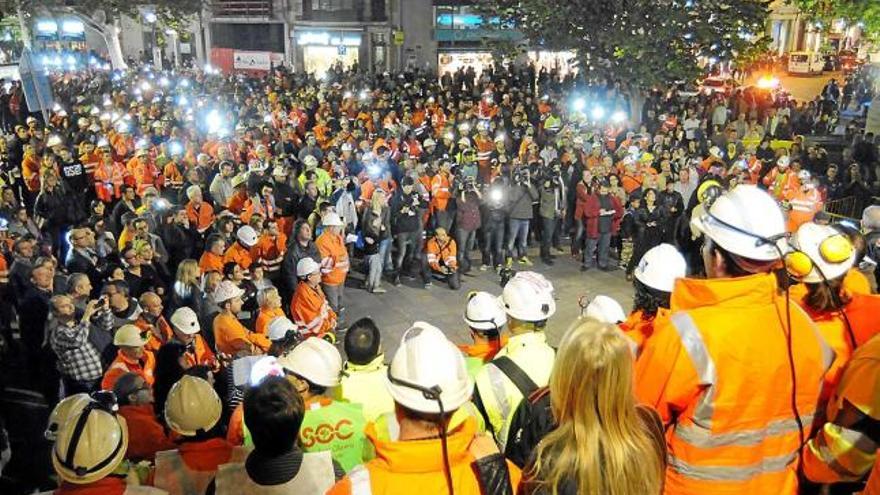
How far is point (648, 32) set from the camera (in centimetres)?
1819

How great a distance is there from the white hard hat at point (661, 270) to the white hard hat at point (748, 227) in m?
1.24

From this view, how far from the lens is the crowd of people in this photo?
2.49 metres

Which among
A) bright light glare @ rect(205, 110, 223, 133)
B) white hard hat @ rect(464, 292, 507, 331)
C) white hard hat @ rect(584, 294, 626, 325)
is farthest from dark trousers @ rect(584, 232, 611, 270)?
bright light glare @ rect(205, 110, 223, 133)

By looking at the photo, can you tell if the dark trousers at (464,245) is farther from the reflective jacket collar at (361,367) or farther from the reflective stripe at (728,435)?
the reflective stripe at (728,435)

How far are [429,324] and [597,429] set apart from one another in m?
1.72

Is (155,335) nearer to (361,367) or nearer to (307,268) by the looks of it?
(307,268)

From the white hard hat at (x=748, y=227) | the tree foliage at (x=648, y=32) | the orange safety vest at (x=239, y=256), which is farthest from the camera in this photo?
the tree foliage at (x=648, y=32)

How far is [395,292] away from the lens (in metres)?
11.2

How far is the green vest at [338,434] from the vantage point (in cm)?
387

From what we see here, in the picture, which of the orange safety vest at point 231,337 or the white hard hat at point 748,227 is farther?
the orange safety vest at point 231,337

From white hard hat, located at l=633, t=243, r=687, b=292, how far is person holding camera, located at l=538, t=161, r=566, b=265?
27.2 ft

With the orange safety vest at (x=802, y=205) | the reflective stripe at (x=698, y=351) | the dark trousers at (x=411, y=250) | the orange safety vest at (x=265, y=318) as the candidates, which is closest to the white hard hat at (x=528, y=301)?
the reflective stripe at (x=698, y=351)

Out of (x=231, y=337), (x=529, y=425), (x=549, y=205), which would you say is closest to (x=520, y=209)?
(x=549, y=205)

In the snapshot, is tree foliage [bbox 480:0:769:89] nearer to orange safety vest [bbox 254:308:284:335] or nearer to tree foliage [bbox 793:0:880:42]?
tree foliage [bbox 793:0:880:42]
